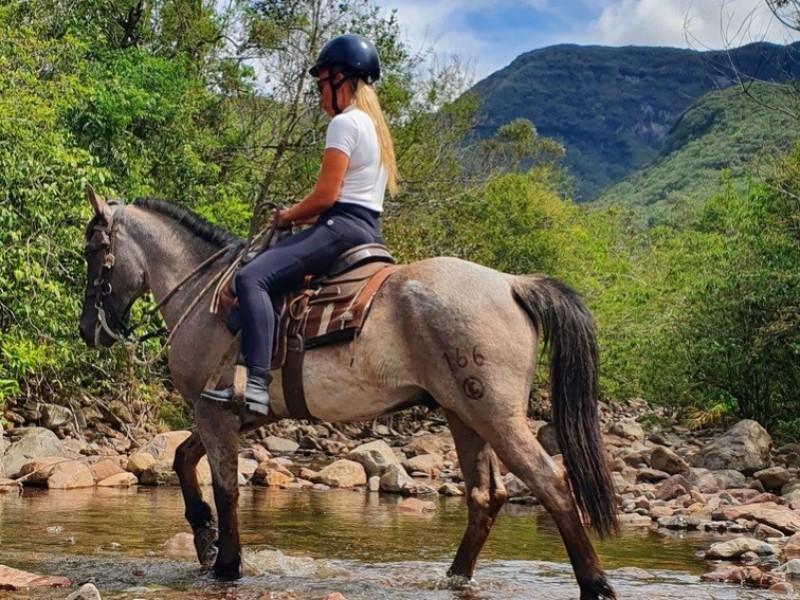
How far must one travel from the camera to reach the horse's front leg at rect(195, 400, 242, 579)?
257 inches

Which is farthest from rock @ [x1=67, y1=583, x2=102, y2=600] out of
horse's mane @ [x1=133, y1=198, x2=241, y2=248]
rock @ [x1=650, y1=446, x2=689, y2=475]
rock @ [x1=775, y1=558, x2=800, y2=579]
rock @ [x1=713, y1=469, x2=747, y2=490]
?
rock @ [x1=650, y1=446, x2=689, y2=475]

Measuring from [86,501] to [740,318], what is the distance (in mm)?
13462

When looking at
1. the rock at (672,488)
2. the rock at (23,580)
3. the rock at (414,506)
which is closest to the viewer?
the rock at (23,580)

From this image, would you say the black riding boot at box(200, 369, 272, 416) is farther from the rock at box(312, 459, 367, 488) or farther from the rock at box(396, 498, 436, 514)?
the rock at box(312, 459, 367, 488)

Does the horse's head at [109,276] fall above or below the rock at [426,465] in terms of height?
above

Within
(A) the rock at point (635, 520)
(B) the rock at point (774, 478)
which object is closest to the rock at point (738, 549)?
(A) the rock at point (635, 520)

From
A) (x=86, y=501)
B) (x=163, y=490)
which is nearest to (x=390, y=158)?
(x=86, y=501)

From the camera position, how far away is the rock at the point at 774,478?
567 inches

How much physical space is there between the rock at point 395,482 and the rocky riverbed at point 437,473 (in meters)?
0.02

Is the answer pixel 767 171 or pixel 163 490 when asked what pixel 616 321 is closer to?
pixel 767 171

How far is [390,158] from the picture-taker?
664 centimetres

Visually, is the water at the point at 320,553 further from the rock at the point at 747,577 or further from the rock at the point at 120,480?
the rock at the point at 120,480

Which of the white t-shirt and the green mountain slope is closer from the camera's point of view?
the white t-shirt

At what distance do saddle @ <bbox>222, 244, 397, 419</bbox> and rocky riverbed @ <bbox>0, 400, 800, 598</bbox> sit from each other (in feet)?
10.9
